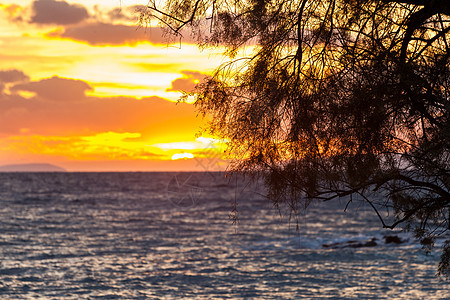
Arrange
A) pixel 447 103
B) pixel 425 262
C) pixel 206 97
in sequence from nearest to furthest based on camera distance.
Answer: pixel 447 103
pixel 206 97
pixel 425 262

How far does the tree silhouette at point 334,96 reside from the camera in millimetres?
7199

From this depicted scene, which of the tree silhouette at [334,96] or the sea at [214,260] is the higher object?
the tree silhouette at [334,96]

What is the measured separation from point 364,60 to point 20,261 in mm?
21732

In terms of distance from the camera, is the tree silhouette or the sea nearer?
the tree silhouette

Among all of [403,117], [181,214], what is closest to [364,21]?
[403,117]

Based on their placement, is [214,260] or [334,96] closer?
[334,96]

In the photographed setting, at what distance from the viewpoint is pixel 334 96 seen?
7.29m

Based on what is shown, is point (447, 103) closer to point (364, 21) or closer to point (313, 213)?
point (364, 21)

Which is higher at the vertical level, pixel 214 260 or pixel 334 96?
pixel 334 96

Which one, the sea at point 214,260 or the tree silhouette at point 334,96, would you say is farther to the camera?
the sea at point 214,260

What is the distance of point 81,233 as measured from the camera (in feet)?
118

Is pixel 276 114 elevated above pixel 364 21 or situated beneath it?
situated beneath

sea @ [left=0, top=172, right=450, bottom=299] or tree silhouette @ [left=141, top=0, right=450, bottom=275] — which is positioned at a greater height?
tree silhouette @ [left=141, top=0, right=450, bottom=275]

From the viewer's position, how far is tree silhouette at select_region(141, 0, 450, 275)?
720 centimetres
